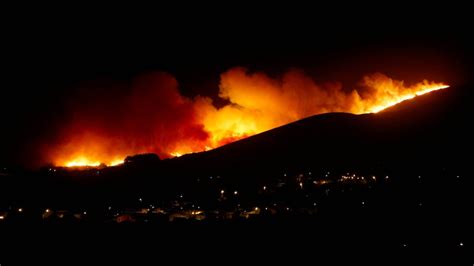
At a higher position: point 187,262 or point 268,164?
point 268,164

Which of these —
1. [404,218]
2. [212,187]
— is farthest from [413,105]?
[404,218]

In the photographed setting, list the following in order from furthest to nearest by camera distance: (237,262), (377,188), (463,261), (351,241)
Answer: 1. (377,188)
2. (351,241)
3. (237,262)
4. (463,261)

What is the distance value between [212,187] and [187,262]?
22.6 metres

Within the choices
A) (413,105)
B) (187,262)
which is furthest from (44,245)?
(413,105)

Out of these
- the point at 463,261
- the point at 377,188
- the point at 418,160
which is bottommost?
the point at 463,261

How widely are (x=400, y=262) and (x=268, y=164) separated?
106 ft

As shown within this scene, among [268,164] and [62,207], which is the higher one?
[268,164]

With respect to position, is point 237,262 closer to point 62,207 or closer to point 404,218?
point 404,218

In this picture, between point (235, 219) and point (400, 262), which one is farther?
point (235, 219)

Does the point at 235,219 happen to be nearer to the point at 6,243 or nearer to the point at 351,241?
the point at 351,241

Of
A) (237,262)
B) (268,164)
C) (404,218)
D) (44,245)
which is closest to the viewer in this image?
(237,262)

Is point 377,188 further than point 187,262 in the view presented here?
Yes

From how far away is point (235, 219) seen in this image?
73.3ft

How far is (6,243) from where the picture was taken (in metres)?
18.4
